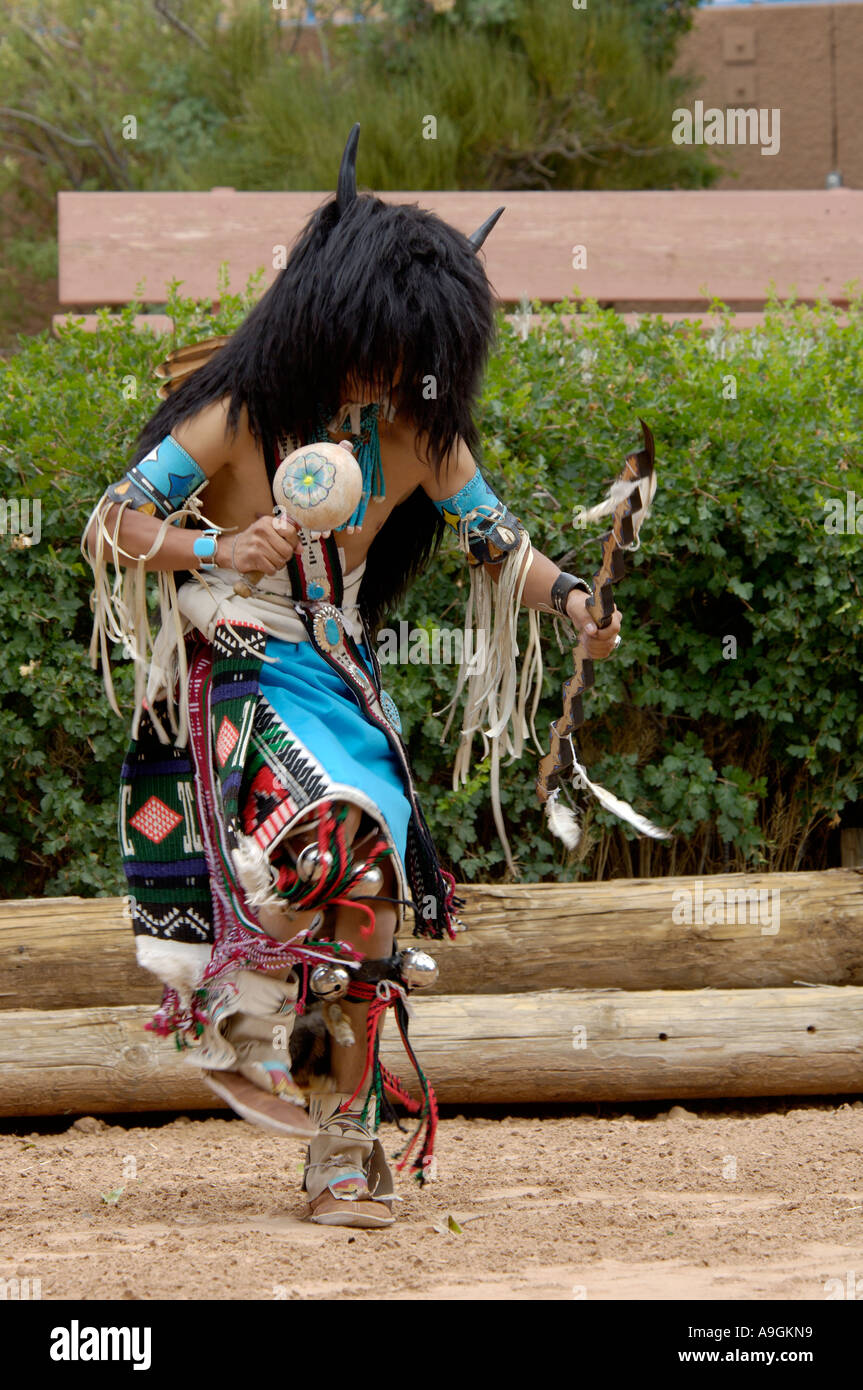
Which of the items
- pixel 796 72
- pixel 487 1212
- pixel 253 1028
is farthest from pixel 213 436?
pixel 796 72

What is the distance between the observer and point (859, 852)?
201 inches

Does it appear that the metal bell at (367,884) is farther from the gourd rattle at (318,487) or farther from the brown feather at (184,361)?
the brown feather at (184,361)

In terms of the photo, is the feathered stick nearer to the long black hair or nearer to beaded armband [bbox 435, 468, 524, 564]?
beaded armband [bbox 435, 468, 524, 564]

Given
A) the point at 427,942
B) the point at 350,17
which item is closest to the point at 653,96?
the point at 350,17

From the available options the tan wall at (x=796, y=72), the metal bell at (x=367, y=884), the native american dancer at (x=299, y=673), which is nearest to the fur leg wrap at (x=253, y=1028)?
the native american dancer at (x=299, y=673)

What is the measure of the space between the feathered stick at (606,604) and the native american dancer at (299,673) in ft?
0.28

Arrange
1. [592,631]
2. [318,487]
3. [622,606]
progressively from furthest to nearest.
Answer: [622,606] < [592,631] < [318,487]

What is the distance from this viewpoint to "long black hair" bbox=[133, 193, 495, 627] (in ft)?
8.81

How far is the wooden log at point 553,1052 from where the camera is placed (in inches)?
151

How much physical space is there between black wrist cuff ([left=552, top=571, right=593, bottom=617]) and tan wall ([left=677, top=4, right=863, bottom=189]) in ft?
33.4

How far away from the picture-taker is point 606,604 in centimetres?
282

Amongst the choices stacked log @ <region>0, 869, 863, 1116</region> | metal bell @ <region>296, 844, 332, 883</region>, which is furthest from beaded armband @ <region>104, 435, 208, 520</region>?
stacked log @ <region>0, 869, 863, 1116</region>

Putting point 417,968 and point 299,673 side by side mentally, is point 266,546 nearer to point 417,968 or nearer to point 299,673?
point 299,673

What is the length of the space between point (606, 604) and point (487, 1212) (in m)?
1.35
